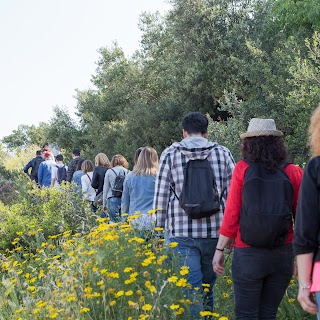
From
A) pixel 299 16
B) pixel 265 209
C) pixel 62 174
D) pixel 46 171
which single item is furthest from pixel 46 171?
pixel 299 16

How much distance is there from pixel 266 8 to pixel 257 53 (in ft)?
13.6

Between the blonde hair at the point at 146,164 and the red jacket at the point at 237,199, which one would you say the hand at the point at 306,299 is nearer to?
the red jacket at the point at 237,199

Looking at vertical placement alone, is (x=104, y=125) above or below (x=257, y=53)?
below

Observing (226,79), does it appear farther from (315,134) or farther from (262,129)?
(315,134)

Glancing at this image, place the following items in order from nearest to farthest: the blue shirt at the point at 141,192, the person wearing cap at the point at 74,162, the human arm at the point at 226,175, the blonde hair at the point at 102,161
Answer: the human arm at the point at 226,175, the blue shirt at the point at 141,192, the blonde hair at the point at 102,161, the person wearing cap at the point at 74,162

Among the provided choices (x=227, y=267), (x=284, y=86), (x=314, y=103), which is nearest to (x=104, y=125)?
(x=284, y=86)

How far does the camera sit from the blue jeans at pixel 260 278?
3.71 metres

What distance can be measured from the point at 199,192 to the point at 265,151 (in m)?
0.81

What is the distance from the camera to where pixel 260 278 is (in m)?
3.75

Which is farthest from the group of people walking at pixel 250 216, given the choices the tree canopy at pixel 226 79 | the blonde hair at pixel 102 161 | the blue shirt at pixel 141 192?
the tree canopy at pixel 226 79

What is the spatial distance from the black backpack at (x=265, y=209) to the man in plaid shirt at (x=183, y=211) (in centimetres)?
90

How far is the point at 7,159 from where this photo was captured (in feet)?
117

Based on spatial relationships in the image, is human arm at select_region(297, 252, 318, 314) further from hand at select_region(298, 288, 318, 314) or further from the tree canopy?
the tree canopy

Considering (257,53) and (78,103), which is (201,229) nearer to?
(257,53)
